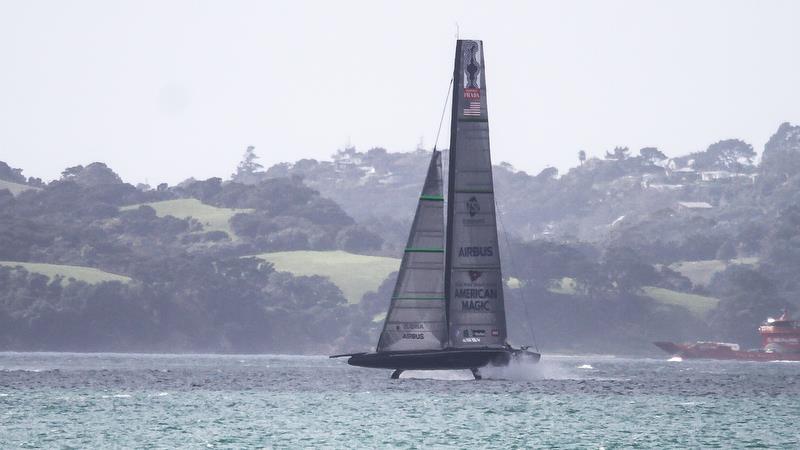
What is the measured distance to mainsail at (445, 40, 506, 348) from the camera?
2992 inches

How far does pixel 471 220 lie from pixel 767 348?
120 m

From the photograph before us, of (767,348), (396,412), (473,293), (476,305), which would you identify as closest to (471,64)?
(473,293)

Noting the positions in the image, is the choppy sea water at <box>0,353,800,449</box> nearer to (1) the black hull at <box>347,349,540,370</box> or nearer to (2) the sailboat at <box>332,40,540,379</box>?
(1) the black hull at <box>347,349,540,370</box>

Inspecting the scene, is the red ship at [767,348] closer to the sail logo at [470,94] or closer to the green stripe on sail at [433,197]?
the green stripe on sail at [433,197]

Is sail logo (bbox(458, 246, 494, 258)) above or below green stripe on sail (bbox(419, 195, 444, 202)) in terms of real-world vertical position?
below

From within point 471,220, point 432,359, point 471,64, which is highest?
point 471,64

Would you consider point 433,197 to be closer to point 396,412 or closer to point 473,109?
point 473,109

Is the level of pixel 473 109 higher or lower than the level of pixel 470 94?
lower

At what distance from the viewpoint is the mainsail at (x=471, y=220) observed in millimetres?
76000

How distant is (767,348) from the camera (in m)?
188

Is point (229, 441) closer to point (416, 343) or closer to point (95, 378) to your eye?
point (416, 343)

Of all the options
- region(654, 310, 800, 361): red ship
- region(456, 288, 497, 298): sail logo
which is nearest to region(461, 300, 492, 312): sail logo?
region(456, 288, 497, 298): sail logo

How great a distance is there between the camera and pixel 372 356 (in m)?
77.4

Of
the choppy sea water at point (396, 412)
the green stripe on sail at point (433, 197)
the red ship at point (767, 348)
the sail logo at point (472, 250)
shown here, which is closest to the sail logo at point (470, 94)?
the green stripe on sail at point (433, 197)
